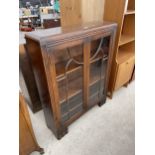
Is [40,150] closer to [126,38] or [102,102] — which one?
[102,102]

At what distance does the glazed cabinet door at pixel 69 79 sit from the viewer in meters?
1.15

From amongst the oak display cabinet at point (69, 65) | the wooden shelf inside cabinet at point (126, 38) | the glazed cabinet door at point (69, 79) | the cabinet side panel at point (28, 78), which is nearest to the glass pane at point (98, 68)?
the oak display cabinet at point (69, 65)

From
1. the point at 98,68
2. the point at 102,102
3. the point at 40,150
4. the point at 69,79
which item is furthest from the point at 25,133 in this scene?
the point at 102,102

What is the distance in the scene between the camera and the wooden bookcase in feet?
4.78

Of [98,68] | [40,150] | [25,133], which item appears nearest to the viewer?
[25,133]

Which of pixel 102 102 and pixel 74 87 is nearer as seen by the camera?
pixel 74 87

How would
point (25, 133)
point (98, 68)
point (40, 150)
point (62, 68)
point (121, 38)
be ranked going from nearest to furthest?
point (25, 133) < point (62, 68) < point (40, 150) < point (98, 68) < point (121, 38)

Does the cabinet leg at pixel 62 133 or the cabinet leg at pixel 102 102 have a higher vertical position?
the cabinet leg at pixel 102 102

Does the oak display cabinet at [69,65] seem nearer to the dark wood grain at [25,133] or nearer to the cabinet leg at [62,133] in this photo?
the cabinet leg at [62,133]

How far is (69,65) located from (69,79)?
185mm

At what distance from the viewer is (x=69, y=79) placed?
135 centimetres
